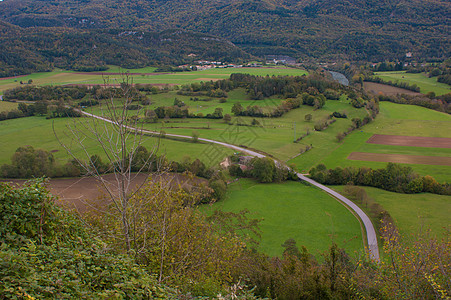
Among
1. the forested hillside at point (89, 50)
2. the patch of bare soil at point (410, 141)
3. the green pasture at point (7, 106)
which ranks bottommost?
the patch of bare soil at point (410, 141)

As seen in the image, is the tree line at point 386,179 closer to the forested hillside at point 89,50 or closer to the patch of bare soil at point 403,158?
the patch of bare soil at point 403,158

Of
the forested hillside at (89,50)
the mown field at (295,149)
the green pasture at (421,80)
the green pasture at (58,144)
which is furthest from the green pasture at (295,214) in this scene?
the forested hillside at (89,50)

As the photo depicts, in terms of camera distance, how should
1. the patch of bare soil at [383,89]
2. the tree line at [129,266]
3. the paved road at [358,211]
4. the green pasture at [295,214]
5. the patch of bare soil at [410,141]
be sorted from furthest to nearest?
the patch of bare soil at [383,89] < the patch of bare soil at [410,141] < the green pasture at [295,214] < the paved road at [358,211] < the tree line at [129,266]

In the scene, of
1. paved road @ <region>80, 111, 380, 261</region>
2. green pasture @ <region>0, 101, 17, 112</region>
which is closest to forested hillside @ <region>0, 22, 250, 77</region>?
green pasture @ <region>0, 101, 17, 112</region>

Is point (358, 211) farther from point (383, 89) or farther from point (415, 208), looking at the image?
point (383, 89)

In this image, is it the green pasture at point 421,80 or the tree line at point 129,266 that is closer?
the tree line at point 129,266

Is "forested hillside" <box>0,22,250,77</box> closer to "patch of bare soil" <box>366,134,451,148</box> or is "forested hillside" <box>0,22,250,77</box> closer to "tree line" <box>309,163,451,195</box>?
"patch of bare soil" <box>366,134,451,148</box>
